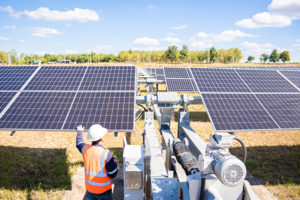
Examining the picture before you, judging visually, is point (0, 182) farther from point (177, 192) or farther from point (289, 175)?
point (289, 175)

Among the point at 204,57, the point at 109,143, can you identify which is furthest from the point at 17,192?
the point at 204,57

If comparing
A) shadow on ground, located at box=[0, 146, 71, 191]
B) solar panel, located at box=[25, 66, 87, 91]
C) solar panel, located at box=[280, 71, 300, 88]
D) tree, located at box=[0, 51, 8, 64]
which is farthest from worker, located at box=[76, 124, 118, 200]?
tree, located at box=[0, 51, 8, 64]

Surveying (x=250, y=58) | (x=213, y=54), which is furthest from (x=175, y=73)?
(x=250, y=58)

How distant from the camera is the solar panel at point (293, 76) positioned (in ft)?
31.2

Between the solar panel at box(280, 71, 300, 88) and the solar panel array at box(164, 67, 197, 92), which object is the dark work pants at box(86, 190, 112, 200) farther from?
the solar panel array at box(164, 67, 197, 92)

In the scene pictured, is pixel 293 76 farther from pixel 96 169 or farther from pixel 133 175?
pixel 96 169

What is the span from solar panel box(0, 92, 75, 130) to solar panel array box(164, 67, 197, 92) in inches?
466

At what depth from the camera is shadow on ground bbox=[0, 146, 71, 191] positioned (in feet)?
22.9

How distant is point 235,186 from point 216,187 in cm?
24

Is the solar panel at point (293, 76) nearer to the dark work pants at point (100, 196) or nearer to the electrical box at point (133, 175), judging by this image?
the electrical box at point (133, 175)

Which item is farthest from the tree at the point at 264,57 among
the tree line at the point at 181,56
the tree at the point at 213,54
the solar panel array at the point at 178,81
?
the solar panel array at the point at 178,81

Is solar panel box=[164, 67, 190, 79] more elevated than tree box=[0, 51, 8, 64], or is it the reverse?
tree box=[0, 51, 8, 64]

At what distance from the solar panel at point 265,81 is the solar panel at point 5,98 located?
393 inches

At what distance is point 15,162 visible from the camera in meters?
8.59
